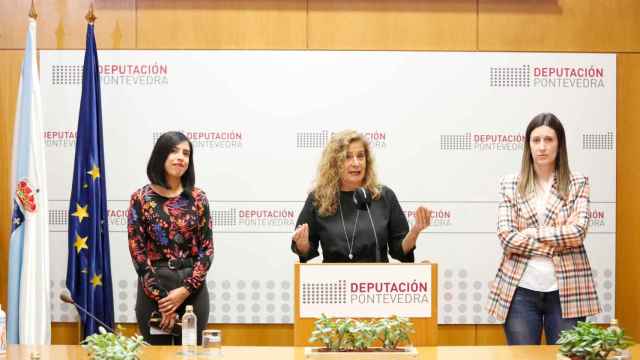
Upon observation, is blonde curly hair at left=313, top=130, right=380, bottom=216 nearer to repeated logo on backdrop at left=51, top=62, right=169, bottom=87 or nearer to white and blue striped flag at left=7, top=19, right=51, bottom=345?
repeated logo on backdrop at left=51, top=62, right=169, bottom=87

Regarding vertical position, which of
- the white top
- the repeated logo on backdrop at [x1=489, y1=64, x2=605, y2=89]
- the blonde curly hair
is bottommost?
the white top

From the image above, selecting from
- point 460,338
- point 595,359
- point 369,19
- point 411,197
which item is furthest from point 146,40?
point 595,359

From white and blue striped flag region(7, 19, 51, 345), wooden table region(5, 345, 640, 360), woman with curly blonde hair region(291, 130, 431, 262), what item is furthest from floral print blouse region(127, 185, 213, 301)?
white and blue striped flag region(7, 19, 51, 345)

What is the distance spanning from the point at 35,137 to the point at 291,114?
5.64 ft

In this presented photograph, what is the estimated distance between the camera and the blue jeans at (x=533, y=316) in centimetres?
382

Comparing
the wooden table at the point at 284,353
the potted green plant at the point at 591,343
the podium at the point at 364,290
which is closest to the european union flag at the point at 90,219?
the wooden table at the point at 284,353

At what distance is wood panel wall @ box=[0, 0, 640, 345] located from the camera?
5.47m

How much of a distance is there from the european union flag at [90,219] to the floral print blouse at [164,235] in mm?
958

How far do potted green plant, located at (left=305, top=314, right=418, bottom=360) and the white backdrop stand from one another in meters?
2.31

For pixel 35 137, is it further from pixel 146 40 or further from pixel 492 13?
pixel 492 13

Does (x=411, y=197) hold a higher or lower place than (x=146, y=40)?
lower

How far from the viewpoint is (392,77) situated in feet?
17.9

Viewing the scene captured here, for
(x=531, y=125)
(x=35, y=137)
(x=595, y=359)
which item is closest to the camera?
(x=595, y=359)

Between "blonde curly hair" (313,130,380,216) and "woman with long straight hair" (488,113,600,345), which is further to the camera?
"blonde curly hair" (313,130,380,216)
